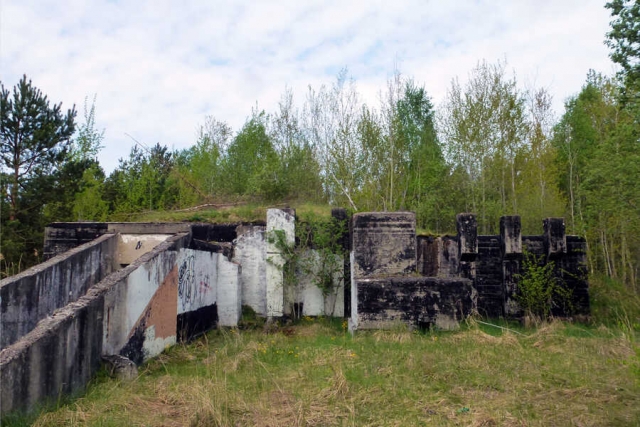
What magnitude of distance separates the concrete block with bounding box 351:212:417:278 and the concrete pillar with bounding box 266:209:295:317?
6.71 feet

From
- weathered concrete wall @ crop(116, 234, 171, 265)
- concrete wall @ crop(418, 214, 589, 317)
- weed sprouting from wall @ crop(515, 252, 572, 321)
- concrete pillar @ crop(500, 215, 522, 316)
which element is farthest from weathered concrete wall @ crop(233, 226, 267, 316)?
weed sprouting from wall @ crop(515, 252, 572, 321)

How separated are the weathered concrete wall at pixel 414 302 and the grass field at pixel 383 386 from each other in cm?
65

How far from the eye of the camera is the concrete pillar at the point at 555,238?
10727 mm

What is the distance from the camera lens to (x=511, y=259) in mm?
10836

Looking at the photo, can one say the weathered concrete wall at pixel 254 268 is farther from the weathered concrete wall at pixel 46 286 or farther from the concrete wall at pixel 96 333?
the weathered concrete wall at pixel 46 286

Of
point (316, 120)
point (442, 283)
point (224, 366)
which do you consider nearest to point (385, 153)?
point (316, 120)

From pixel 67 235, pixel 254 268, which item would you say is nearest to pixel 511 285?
pixel 254 268

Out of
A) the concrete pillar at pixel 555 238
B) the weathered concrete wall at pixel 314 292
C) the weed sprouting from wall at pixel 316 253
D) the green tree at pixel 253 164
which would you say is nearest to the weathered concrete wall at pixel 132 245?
the weed sprouting from wall at pixel 316 253

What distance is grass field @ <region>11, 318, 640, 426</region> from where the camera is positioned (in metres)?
4.08

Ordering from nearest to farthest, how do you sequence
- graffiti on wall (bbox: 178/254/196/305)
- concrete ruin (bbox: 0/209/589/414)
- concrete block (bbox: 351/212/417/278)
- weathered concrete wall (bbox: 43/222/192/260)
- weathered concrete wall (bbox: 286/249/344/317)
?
concrete ruin (bbox: 0/209/589/414) < graffiti on wall (bbox: 178/254/196/305) < concrete block (bbox: 351/212/417/278) < weathered concrete wall (bbox: 43/222/192/260) < weathered concrete wall (bbox: 286/249/344/317)

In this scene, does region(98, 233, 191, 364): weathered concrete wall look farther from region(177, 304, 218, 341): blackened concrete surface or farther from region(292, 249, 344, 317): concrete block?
region(292, 249, 344, 317): concrete block

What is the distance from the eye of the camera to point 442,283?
805cm

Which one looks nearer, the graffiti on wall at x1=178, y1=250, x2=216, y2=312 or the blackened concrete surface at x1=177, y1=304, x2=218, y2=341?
the blackened concrete surface at x1=177, y1=304, x2=218, y2=341

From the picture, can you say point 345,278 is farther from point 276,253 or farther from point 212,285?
point 212,285
